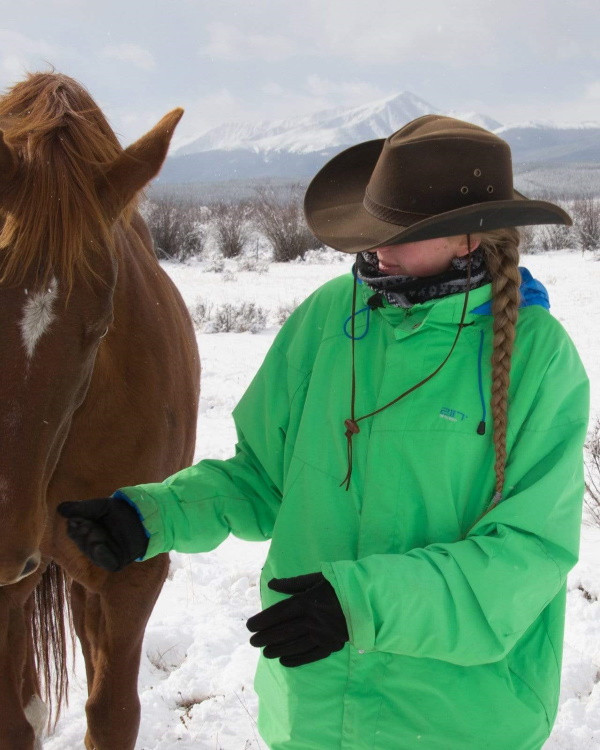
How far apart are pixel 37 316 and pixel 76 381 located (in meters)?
0.18

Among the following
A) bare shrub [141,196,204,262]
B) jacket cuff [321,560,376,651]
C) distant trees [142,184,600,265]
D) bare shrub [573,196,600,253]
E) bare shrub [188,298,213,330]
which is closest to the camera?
jacket cuff [321,560,376,651]

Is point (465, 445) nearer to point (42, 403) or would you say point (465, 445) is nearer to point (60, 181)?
point (42, 403)

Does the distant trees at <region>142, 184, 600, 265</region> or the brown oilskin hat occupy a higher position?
the distant trees at <region>142, 184, 600, 265</region>

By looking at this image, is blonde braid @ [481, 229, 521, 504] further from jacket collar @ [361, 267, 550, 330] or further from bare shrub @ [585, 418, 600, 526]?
bare shrub @ [585, 418, 600, 526]

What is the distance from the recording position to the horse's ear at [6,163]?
1.47m

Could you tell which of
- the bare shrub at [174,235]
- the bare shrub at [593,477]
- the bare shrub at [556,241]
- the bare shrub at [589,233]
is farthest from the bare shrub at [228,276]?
the bare shrub at [593,477]

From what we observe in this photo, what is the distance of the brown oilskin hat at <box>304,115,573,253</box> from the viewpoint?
1.25 m

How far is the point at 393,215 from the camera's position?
136 cm

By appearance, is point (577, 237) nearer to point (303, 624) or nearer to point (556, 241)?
point (556, 241)

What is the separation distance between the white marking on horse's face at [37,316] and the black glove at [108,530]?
0.36 m

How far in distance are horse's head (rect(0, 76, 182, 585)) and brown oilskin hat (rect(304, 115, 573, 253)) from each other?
55cm

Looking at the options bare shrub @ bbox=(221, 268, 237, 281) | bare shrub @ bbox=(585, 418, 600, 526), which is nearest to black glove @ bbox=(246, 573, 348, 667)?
bare shrub @ bbox=(585, 418, 600, 526)

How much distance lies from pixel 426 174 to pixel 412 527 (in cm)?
68

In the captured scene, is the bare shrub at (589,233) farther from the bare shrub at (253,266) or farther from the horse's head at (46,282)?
the horse's head at (46,282)
